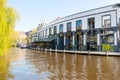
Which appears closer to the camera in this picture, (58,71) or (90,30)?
(58,71)

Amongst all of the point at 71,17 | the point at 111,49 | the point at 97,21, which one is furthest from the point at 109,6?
the point at 71,17

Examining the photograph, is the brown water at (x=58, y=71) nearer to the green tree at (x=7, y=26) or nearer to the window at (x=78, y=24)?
the green tree at (x=7, y=26)

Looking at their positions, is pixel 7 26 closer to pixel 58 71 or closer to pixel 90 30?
pixel 58 71

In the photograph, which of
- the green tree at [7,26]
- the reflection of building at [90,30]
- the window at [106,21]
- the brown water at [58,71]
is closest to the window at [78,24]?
the reflection of building at [90,30]

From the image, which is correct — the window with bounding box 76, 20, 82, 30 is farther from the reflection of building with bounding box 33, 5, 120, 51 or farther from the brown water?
the brown water

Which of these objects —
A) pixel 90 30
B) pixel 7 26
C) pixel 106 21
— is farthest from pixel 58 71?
pixel 90 30

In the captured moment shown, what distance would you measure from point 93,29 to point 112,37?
8.18 metres

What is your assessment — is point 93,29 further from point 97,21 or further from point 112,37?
point 112,37

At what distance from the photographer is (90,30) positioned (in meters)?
68.2

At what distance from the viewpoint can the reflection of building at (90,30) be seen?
59547 millimetres

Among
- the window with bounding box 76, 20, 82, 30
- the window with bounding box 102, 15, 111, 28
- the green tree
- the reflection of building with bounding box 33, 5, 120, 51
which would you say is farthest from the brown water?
the window with bounding box 76, 20, 82, 30

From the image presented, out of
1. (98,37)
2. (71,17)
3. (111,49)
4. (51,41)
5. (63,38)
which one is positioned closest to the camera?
(111,49)

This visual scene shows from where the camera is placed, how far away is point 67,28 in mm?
79938

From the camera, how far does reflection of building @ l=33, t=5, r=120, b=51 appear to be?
5955cm
